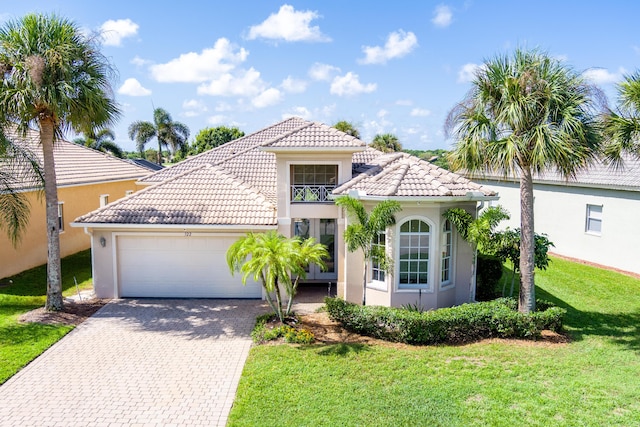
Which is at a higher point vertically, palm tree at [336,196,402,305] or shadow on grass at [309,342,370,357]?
palm tree at [336,196,402,305]

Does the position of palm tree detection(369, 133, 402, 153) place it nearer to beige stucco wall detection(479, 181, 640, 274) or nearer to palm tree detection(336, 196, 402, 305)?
beige stucco wall detection(479, 181, 640, 274)

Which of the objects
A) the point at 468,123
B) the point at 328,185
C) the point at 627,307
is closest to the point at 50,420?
the point at 328,185

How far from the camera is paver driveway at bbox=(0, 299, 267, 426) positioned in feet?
27.0

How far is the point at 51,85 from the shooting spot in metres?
12.2

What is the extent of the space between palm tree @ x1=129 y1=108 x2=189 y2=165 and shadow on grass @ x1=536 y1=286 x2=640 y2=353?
52.7 metres

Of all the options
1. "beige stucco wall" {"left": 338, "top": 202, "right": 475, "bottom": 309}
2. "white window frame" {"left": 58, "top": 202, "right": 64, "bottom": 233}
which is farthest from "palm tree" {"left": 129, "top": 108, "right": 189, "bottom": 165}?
"beige stucco wall" {"left": 338, "top": 202, "right": 475, "bottom": 309}

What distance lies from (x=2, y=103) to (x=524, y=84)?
46.7ft

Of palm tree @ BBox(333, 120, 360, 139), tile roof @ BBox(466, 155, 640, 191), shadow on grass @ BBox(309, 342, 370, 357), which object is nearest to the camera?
shadow on grass @ BBox(309, 342, 370, 357)

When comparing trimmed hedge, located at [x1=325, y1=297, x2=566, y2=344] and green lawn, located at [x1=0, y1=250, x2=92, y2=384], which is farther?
trimmed hedge, located at [x1=325, y1=297, x2=566, y2=344]

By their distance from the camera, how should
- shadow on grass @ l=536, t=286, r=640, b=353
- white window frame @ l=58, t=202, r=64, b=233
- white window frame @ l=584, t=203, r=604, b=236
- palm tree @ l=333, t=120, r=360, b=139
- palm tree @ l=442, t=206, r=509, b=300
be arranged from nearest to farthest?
shadow on grass @ l=536, t=286, r=640, b=353 → palm tree @ l=442, t=206, r=509, b=300 → white window frame @ l=584, t=203, r=604, b=236 → white window frame @ l=58, t=202, r=64, b=233 → palm tree @ l=333, t=120, r=360, b=139

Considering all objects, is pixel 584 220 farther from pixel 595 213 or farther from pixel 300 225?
pixel 300 225

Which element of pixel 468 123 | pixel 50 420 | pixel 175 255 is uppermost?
pixel 468 123

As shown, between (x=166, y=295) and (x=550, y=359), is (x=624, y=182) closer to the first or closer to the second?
(x=550, y=359)

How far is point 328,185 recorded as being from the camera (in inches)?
618
